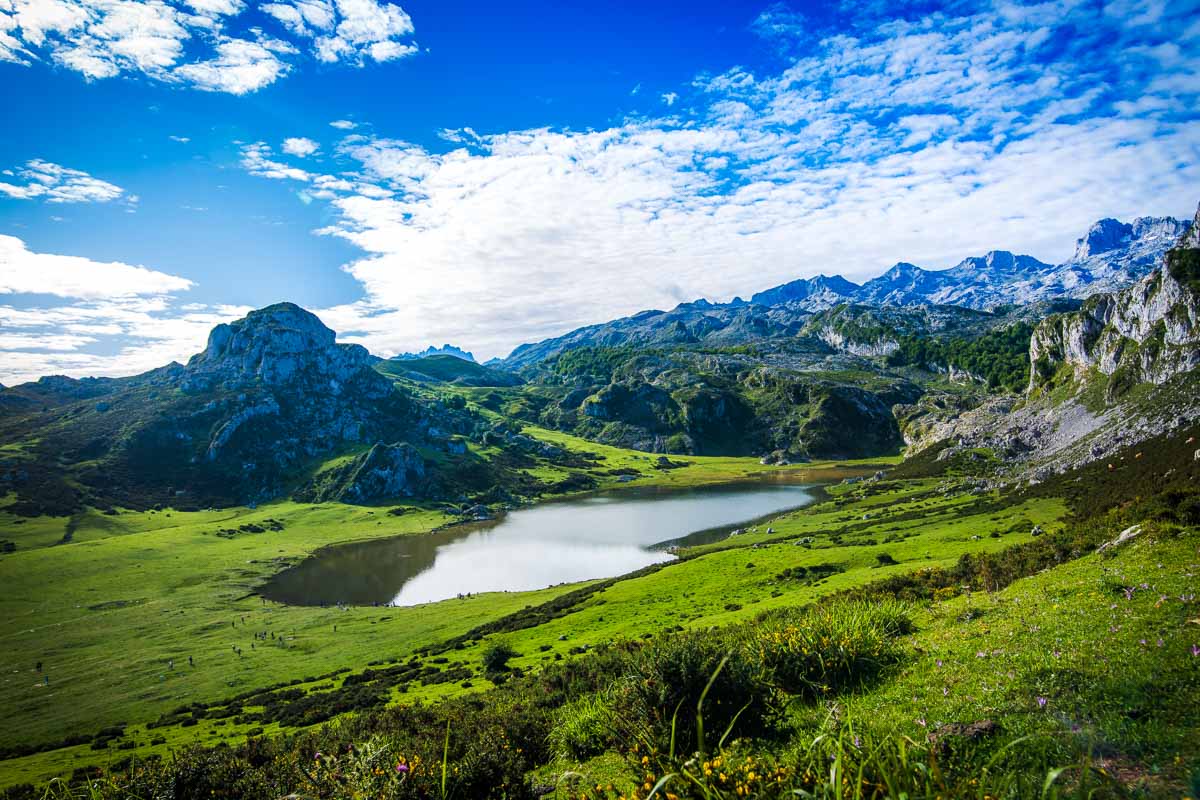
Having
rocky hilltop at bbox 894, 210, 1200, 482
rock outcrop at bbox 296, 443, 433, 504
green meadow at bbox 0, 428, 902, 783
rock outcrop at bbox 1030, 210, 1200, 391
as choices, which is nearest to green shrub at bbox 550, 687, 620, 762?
green meadow at bbox 0, 428, 902, 783

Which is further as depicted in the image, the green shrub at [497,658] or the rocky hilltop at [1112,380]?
the rocky hilltop at [1112,380]

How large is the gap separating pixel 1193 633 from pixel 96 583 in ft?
466

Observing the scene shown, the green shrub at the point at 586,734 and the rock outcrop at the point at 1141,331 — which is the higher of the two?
the rock outcrop at the point at 1141,331

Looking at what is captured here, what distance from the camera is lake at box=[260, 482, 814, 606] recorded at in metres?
96.2

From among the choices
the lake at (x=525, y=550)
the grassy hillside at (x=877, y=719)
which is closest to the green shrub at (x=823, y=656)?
the grassy hillside at (x=877, y=719)

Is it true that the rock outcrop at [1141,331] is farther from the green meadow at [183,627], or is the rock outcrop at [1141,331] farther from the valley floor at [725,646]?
the green meadow at [183,627]

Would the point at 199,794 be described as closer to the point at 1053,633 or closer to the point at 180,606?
the point at 1053,633

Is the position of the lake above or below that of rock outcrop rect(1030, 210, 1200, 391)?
below

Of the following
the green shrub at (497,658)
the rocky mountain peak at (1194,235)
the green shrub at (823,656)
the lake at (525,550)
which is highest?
the rocky mountain peak at (1194,235)

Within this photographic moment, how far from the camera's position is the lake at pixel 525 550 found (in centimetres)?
9619

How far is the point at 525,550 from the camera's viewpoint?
385 feet

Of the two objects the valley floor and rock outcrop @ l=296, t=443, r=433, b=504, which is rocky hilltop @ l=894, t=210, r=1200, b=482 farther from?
rock outcrop @ l=296, t=443, r=433, b=504

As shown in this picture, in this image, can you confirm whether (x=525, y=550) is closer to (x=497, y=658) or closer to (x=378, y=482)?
(x=497, y=658)

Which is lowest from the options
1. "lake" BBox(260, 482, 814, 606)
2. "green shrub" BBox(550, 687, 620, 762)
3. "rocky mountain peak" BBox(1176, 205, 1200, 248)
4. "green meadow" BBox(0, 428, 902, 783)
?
"lake" BBox(260, 482, 814, 606)
